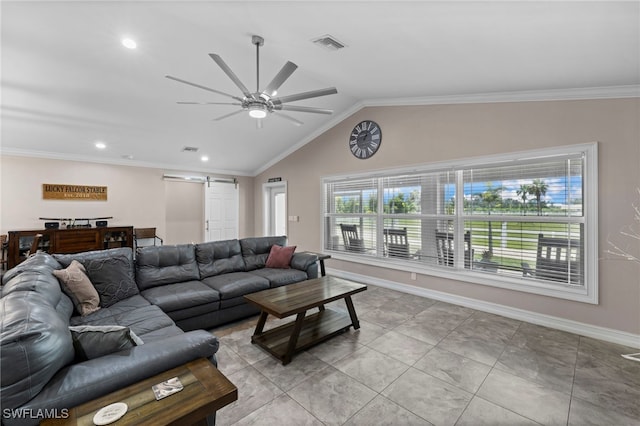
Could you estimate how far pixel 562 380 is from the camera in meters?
2.24

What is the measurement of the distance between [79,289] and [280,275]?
7.00 feet

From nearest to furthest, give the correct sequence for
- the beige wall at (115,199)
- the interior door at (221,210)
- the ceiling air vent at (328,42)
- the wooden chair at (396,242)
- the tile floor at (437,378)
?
the tile floor at (437,378)
the ceiling air vent at (328,42)
the wooden chair at (396,242)
the beige wall at (115,199)
the interior door at (221,210)

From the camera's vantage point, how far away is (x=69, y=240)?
5.18 metres

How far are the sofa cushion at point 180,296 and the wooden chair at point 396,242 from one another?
291 cm

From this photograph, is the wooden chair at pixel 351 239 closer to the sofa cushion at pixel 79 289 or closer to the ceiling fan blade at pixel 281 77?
the ceiling fan blade at pixel 281 77

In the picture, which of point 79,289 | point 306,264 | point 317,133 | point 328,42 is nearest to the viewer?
point 79,289

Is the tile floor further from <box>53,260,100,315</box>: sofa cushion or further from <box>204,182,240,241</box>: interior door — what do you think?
<box>204,182,240,241</box>: interior door

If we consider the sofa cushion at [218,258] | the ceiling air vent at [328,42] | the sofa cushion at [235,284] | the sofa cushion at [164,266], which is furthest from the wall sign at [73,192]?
the ceiling air vent at [328,42]

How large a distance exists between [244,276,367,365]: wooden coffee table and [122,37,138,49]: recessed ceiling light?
293cm

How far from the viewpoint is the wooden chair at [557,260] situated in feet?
10.3

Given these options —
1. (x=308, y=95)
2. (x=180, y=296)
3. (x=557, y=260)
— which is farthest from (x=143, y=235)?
(x=557, y=260)

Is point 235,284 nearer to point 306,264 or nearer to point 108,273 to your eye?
point 306,264

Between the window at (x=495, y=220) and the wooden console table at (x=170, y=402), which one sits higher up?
the window at (x=495, y=220)

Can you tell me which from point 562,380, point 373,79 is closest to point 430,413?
point 562,380
